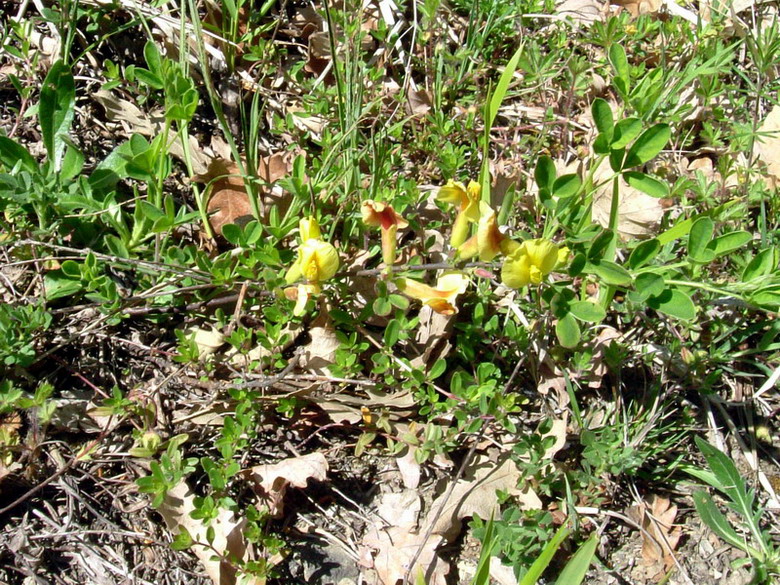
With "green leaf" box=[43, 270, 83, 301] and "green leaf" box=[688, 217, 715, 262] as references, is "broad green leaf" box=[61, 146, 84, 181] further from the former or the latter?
"green leaf" box=[688, 217, 715, 262]

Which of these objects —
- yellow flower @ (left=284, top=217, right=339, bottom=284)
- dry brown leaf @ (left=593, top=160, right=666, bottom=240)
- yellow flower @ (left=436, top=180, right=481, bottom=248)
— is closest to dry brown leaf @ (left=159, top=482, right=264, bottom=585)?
yellow flower @ (left=284, top=217, right=339, bottom=284)

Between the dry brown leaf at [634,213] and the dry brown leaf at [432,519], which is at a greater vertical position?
the dry brown leaf at [634,213]

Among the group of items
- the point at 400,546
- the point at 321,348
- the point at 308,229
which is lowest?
the point at 400,546

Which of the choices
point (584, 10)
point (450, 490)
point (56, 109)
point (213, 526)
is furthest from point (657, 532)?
point (56, 109)

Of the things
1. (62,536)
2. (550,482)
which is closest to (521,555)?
(550,482)

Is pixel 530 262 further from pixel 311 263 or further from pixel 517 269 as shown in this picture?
pixel 311 263

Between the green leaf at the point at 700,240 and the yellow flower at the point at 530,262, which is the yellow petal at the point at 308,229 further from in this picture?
the green leaf at the point at 700,240

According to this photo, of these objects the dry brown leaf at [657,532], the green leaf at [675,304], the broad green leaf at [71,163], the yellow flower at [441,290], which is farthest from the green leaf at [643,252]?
the broad green leaf at [71,163]
